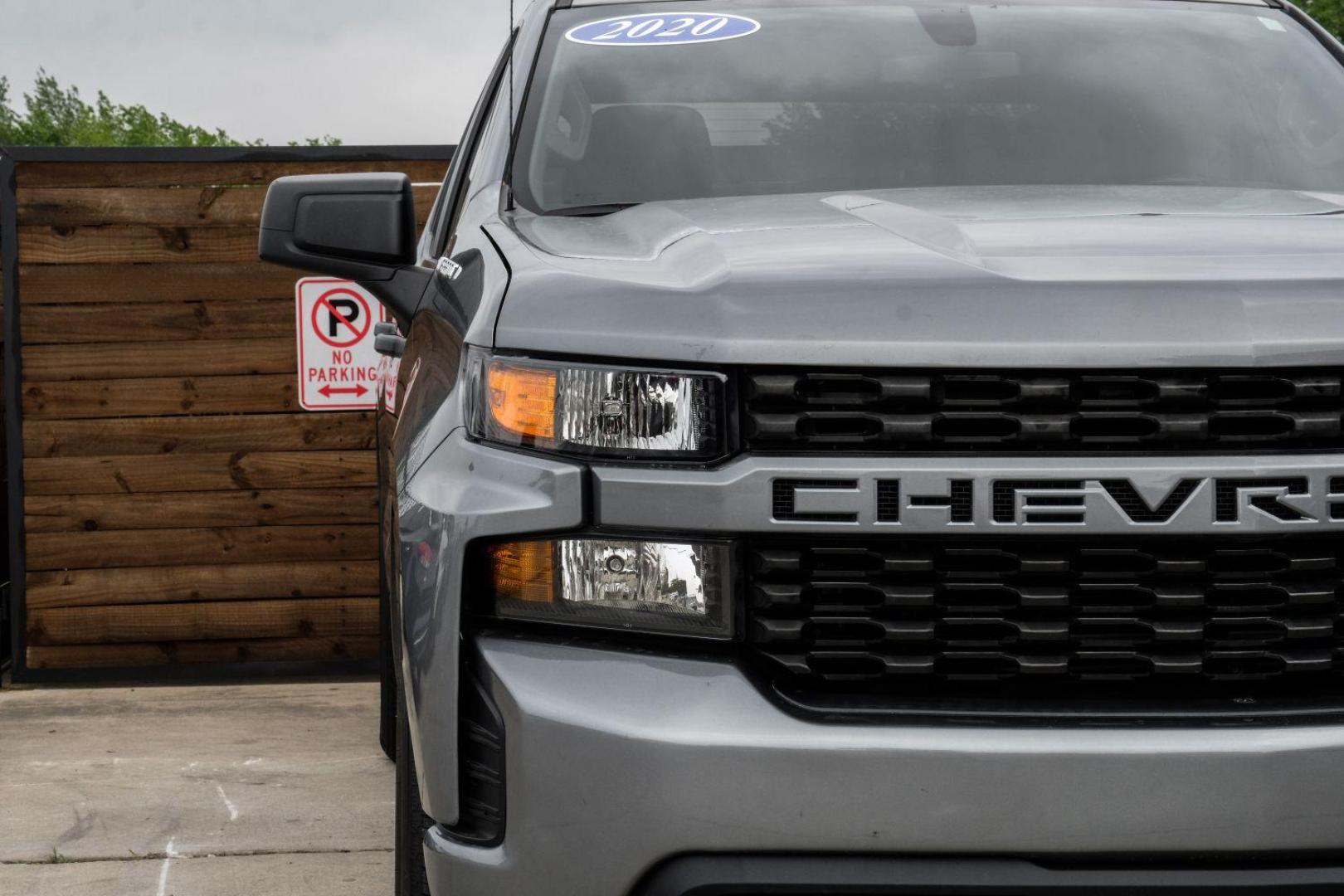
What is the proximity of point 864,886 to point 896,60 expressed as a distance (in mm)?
1989

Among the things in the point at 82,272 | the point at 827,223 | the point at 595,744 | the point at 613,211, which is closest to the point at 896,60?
the point at 613,211

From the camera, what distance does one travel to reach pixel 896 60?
3340 millimetres

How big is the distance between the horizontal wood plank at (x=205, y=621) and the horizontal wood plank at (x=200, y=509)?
349mm

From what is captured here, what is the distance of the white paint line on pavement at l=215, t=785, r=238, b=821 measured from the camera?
4504 mm

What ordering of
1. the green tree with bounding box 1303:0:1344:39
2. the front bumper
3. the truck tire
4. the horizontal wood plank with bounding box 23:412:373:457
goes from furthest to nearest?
the green tree with bounding box 1303:0:1344:39 → the horizontal wood plank with bounding box 23:412:373:457 → the truck tire → the front bumper

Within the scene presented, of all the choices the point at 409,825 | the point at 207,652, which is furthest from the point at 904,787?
the point at 207,652

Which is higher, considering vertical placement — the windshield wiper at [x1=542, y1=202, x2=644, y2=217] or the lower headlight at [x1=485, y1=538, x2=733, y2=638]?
the windshield wiper at [x1=542, y1=202, x2=644, y2=217]

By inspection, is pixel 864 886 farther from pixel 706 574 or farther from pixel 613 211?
pixel 613 211

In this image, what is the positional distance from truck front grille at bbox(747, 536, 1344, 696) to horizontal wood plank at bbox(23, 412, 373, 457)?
197 inches

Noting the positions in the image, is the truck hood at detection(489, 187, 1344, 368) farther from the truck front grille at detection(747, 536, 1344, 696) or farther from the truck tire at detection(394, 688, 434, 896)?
the truck tire at detection(394, 688, 434, 896)

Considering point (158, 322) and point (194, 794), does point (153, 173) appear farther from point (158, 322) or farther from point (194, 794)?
point (194, 794)

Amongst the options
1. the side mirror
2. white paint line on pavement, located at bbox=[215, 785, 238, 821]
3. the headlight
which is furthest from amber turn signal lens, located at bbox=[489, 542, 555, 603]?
white paint line on pavement, located at bbox=[215, 785, 238, 821]

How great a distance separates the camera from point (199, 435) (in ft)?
22.1

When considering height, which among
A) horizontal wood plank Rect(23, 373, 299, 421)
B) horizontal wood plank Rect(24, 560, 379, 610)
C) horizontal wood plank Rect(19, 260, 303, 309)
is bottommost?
horizontal wood plank Rect(24, 560, 379, 610)
